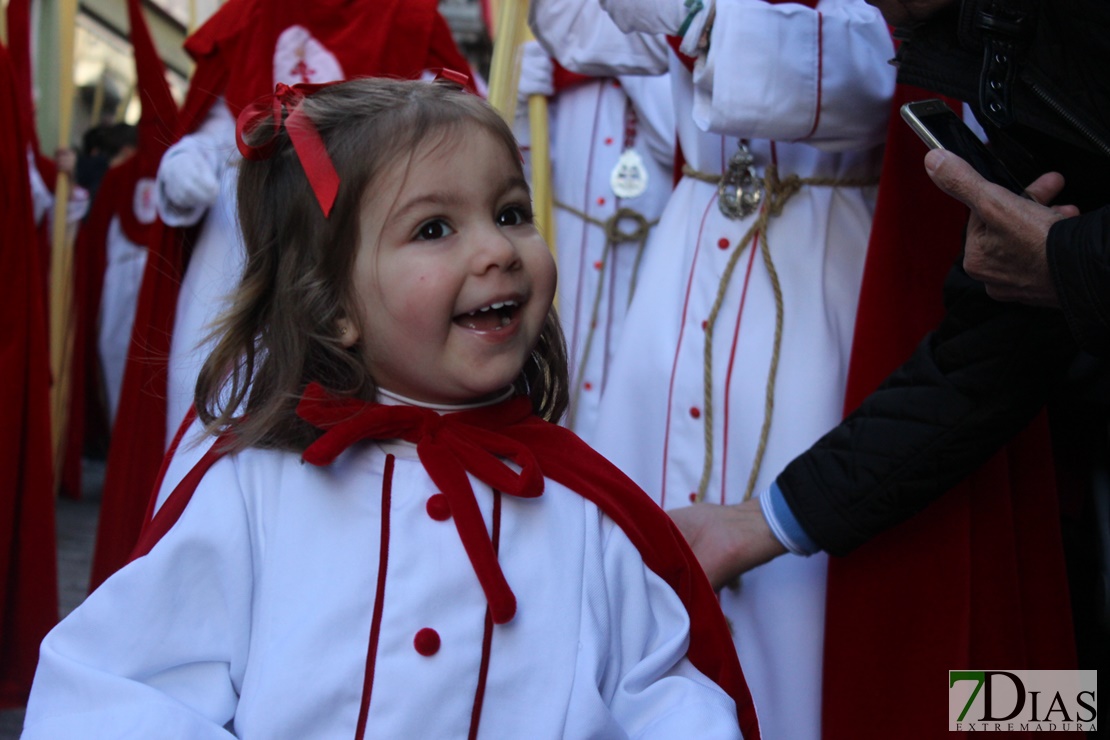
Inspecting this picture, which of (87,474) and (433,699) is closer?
(433,699)

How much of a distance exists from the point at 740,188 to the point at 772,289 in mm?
215

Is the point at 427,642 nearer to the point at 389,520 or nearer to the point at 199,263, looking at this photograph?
the point at 389,520

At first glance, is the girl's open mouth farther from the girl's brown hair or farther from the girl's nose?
the girl's brown hair

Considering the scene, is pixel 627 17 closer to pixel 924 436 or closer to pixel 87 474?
pixel 924 436

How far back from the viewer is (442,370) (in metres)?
1.57

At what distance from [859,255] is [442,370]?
3.56ft

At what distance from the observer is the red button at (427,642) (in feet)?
4.79

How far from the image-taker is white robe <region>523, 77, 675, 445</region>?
358 centimetres

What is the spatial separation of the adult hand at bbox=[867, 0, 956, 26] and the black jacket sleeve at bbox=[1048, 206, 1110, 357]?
397mm

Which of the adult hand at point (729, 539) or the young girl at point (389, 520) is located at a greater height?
the young girl at point (389, 520)

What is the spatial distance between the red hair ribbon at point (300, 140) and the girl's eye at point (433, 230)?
0.12 m

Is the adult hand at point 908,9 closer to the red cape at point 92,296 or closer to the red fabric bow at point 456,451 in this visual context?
the red fabric bow at point 456,451

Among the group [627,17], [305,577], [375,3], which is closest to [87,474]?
[375,3]

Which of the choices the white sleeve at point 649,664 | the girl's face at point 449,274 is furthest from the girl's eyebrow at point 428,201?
the white sleeve at point 649,664
